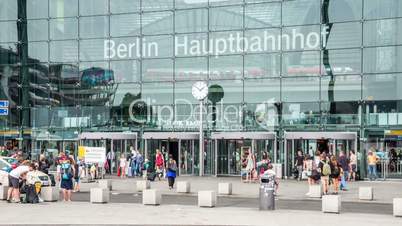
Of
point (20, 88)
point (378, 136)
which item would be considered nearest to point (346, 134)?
point (378, 136)

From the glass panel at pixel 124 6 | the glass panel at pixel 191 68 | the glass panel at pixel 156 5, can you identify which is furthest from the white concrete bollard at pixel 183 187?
the glass panel at pixel 124 6

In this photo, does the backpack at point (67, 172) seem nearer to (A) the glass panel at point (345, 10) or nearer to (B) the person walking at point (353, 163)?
(B) the person walking at point (353, 163)

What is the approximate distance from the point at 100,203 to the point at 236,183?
39.5ft

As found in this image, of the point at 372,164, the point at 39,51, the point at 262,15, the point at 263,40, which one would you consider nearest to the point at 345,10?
the point at 262,15

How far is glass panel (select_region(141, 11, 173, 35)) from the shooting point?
4300 cm

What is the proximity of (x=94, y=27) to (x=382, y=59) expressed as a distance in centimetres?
1772

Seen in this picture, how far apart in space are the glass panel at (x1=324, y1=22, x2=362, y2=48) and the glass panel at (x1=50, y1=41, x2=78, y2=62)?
15974 millimetres

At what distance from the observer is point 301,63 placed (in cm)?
4003

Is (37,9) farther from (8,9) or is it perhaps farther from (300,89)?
(300,89)

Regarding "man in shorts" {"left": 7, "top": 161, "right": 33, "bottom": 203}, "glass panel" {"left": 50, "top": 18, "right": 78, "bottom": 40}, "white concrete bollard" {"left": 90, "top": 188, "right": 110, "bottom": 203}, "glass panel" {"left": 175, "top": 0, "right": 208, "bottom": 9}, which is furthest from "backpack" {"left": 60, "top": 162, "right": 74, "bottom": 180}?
"glass panel" {"left": 50, "top": 18, "right": 78, "bottom": 40}

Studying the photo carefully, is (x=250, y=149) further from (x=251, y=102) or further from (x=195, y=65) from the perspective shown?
(x=195, y=65)

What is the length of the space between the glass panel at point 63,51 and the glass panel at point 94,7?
2083 mm

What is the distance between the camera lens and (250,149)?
39.6 metres

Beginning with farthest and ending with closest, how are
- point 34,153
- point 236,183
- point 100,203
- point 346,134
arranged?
point 34,153 < point 346,134 < point 236,183 < point 100,203
